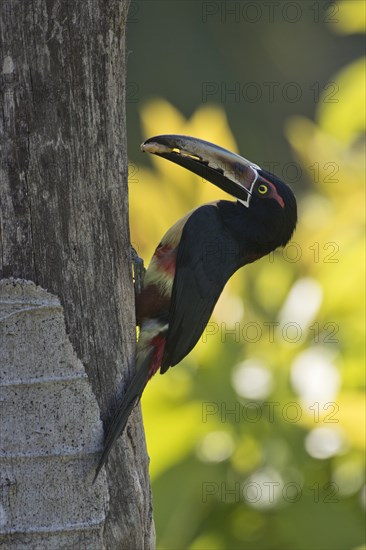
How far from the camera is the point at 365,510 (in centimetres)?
474

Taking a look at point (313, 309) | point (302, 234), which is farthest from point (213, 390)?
point (302, 234)

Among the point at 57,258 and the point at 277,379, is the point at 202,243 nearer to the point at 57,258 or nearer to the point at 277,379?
the point at 57,258

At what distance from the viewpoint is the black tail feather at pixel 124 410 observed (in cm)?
277

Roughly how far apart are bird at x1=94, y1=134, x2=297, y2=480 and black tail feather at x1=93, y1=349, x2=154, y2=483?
23cm

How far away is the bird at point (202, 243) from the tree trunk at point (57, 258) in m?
0.46

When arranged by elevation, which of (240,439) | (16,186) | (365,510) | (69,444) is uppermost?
(16,186)

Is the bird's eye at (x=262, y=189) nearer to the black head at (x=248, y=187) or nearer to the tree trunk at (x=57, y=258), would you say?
the black head at (x=248, y=187)

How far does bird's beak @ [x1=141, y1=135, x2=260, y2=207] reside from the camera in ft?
11.5

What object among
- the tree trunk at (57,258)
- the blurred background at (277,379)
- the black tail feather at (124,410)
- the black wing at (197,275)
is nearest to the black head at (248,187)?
the black wing at (197,275)


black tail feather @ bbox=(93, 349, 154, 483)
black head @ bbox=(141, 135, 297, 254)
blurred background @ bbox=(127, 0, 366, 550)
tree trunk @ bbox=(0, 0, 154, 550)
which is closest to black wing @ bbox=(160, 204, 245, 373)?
black head @ bbox=(141, 135, 297, 254)

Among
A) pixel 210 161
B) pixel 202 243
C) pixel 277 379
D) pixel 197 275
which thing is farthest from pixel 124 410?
pixel 277 379

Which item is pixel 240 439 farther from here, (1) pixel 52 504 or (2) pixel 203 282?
(1) pixel 52 504

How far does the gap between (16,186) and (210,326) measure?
2416mm

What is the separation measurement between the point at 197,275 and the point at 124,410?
76 centimetres
